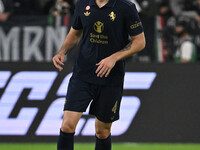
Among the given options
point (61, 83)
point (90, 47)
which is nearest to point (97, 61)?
point (90, 47)

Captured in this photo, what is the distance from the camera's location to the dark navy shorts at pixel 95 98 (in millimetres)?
5535

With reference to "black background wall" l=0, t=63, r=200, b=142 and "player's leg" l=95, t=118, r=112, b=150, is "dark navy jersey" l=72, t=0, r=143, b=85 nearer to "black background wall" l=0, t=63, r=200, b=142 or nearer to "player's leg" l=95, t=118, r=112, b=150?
"player's leg" l=95, t=118, r=112, b=150

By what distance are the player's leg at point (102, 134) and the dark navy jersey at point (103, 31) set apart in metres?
0.49

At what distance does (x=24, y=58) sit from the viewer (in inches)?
351

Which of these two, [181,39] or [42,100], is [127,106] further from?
[181,39]

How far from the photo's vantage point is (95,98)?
570 centimetres

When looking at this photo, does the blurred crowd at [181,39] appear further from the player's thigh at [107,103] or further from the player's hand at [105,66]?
the player's hand at [105,66]

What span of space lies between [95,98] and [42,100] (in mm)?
2876

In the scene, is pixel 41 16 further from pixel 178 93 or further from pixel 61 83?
pixel 178 93

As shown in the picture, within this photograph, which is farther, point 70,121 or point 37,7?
point 37,7

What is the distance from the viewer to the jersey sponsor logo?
839 cm

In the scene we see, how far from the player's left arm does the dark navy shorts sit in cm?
18

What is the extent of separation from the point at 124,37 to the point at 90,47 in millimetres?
367

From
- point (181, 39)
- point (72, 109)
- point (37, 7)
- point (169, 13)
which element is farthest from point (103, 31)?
point (169, 13)
